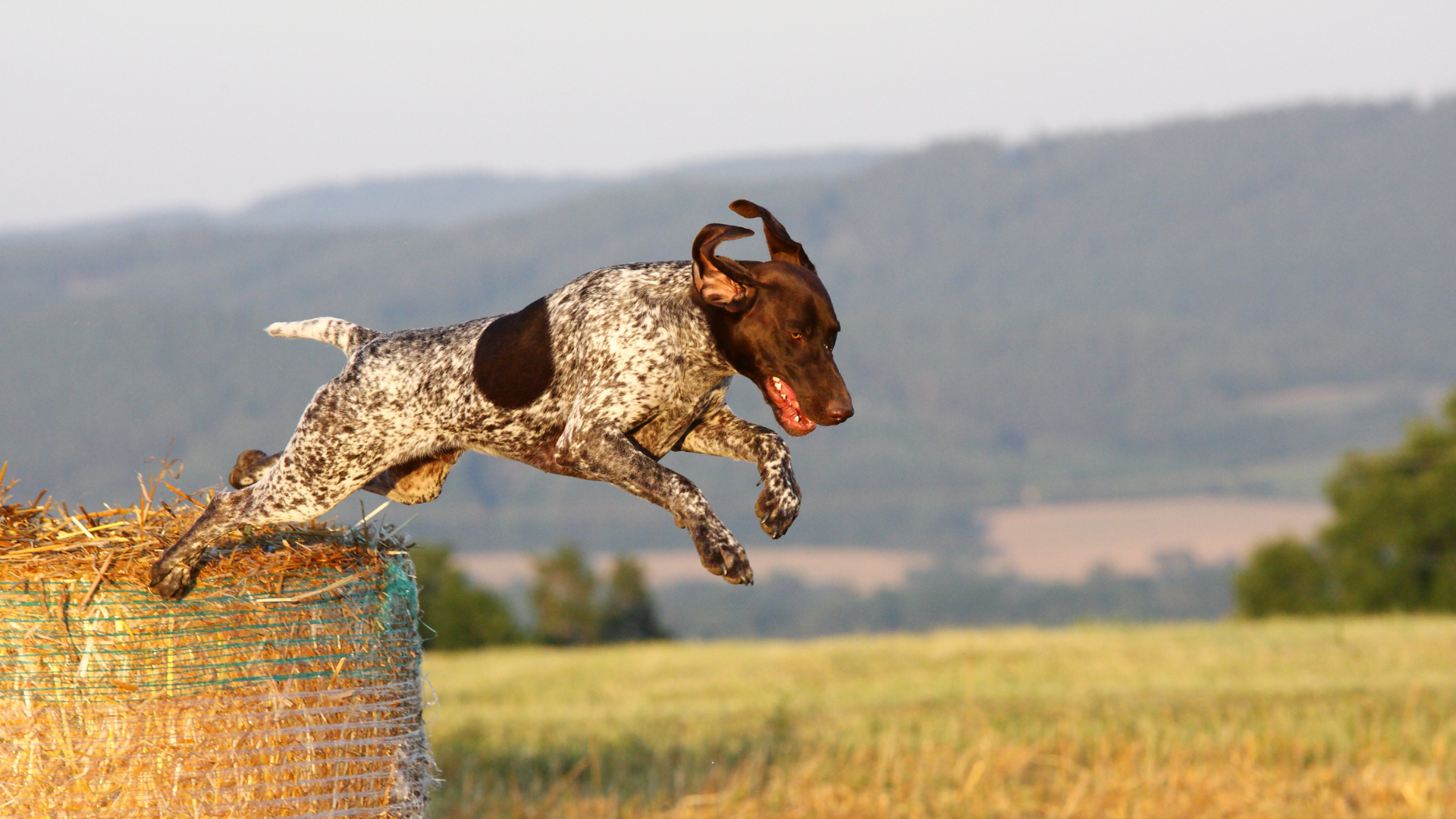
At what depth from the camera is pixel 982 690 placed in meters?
23.5

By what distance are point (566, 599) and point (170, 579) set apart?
39951mm

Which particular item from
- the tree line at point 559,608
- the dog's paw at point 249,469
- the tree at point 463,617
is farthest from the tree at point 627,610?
the dog's paw at point 249,469

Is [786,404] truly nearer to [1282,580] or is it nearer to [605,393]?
[605,393]

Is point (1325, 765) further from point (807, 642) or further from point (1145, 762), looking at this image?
point (807, 642)

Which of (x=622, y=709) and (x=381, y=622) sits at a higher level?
(x=381, y=622)

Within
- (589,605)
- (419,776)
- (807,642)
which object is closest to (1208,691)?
(807,642)

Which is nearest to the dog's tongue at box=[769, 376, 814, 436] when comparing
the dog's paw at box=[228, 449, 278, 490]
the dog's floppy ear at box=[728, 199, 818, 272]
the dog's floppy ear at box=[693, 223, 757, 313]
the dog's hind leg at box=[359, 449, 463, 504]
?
the dog's floppy ear at box=[693, 223, 757, 313]

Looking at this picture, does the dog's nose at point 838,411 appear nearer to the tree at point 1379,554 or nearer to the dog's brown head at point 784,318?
the dog's brown head at point 784,318

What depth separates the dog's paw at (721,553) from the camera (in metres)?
4.04

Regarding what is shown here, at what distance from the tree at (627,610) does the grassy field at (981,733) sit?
13.8m

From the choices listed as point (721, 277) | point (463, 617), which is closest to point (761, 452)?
point (721, 277)

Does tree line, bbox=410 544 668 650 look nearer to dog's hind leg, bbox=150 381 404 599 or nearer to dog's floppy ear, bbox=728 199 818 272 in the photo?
dog's hind leg, bbox=150 381 404 599

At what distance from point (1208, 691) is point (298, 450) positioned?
19.7 m

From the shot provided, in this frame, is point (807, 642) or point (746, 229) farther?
point (807, 642)
